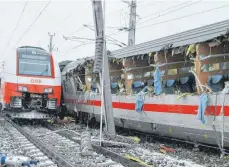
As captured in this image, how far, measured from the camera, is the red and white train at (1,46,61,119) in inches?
567

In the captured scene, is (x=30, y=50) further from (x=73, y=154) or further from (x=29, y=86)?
(x=73, y=154)

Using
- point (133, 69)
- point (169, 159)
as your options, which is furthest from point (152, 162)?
point (133, 69)

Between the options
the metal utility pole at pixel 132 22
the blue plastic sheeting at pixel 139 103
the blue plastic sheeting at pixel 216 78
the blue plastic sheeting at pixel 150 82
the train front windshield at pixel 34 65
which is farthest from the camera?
the metal utility pole at pixel 132 22

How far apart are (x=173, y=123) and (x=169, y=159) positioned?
1.39 m

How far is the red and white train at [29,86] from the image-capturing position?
1439cm

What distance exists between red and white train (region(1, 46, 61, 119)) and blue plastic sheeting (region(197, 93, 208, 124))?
357 inches

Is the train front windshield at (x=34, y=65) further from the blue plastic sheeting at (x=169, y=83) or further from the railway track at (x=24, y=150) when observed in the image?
the blue plastic sheeting at (x=169, y=83)

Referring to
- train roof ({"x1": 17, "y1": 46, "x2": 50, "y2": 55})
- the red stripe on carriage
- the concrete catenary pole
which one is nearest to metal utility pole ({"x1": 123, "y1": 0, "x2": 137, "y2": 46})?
the concrete catenary pole

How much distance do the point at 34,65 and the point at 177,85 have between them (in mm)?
8346

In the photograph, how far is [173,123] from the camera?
8.34 m

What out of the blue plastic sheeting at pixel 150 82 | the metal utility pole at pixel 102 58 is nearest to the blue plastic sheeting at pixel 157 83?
the blue plastic sheeting at pixel 150 82

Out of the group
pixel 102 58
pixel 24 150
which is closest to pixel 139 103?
pixel 102 58

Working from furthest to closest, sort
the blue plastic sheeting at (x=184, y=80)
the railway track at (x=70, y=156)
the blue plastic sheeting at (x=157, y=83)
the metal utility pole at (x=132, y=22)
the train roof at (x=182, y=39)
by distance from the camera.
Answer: the metal utility pole at (x=132, y=22) < the blue plastic sheeting at (x=157, y=83) < the blue plastic sheeting at (x=184, y=80) < the train roof at (x=182, y=39) < the railway track at (x=70, y=156)

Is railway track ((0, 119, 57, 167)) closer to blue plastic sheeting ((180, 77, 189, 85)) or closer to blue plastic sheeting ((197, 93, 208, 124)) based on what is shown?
blue plastic sheeting ((197, 93, 208, 124))
